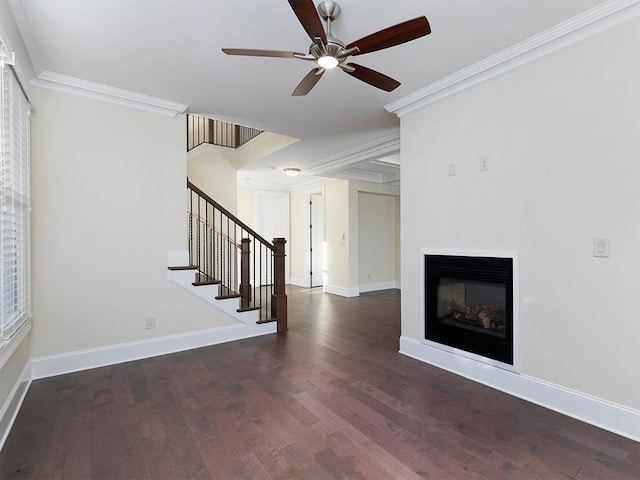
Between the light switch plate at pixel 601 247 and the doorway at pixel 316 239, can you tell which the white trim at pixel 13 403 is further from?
the doorway at pixel 316 239

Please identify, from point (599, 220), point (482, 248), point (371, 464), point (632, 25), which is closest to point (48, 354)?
point (371, 464)

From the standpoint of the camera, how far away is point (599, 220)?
210cm

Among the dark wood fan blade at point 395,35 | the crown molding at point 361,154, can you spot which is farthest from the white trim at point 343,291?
the dark wood fan blade at point 395,35

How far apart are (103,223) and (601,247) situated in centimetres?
406

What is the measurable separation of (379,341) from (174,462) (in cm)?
251

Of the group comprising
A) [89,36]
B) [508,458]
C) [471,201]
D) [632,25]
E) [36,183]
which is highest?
[89,36]

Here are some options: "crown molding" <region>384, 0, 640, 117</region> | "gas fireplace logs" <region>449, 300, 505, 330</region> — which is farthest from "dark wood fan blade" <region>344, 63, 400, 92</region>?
"gas fireplace logs" <region>449, 300, 505, 330</region>

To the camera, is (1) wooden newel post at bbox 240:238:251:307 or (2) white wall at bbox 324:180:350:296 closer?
(1) wooden newel post at bbox 240:238:251:307

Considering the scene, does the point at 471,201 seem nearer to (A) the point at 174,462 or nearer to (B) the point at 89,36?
(A) the point at 174,462

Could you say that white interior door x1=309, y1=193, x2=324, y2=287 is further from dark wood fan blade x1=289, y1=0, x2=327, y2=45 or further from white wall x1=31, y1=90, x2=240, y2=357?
dark wood fan blade x1=289, y1=0, x2=327, y2=45

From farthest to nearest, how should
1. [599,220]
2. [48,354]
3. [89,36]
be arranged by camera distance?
1. [48,354]
2. [89,36]
3. [599,220]

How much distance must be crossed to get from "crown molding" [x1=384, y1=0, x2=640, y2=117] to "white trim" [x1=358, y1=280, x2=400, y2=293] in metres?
4.62

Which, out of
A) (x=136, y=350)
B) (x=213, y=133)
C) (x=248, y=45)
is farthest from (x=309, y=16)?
(x=213, y=133)

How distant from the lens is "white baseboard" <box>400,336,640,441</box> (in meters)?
2.00
